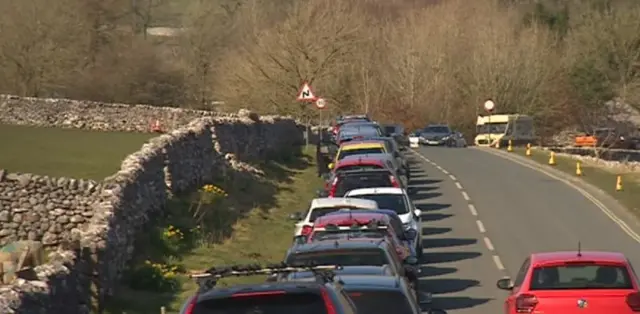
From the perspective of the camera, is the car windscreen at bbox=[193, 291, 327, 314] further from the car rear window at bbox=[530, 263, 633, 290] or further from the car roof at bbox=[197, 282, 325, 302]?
the car rear window at bbox=[530, 263, 633, 290]

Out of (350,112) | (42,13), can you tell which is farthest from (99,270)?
(350,112)

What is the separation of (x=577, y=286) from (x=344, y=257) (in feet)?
8.76

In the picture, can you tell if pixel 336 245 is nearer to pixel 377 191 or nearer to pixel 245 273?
pixel 245 273

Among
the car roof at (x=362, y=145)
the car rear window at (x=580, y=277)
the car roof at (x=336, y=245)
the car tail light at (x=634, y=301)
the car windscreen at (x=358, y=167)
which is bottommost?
the car roof at (x=362, y=145)

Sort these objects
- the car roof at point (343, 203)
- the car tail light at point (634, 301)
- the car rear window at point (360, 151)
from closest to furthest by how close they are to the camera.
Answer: the car tail light at point (634, 301), the car roof at point (343, 203), the car rear window at point (360, 151)

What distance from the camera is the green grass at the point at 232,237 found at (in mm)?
20641

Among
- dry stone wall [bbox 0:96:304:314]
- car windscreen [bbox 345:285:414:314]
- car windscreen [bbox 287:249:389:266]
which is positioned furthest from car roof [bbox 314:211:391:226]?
car windscreen [bbox 345:285:414:314]

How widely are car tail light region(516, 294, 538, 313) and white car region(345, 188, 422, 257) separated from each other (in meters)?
9.71

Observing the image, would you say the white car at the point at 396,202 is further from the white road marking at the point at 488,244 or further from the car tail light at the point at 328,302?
the car tail light at the point at 328,302

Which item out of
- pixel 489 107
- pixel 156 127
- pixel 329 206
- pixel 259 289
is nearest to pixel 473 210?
pixel 329 206

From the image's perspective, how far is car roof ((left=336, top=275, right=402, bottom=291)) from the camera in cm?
1205

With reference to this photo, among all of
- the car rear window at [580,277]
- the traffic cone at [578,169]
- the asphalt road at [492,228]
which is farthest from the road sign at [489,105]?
the car rear window at [580,277]

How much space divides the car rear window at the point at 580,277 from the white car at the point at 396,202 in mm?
9543

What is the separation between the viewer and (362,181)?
96.5 feet
